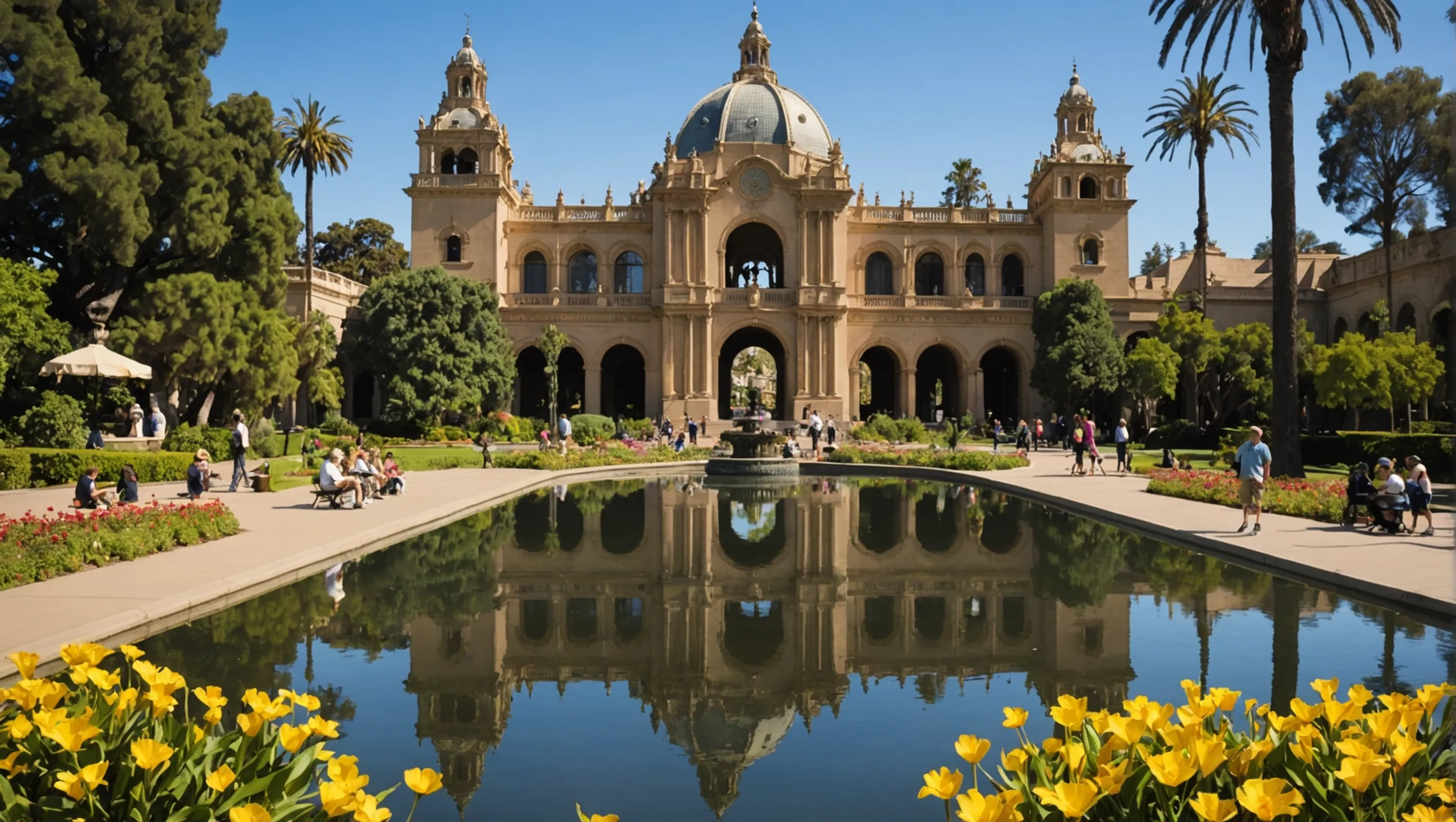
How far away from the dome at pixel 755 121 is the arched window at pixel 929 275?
27.3 ft

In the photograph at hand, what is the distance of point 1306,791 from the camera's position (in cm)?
366

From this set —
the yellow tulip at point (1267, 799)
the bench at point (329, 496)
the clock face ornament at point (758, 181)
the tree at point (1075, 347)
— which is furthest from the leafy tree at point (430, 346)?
the yellow tulip at point (1267, 799)

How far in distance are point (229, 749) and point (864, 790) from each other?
11.0ft

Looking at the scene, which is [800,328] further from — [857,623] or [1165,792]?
[1165,792]

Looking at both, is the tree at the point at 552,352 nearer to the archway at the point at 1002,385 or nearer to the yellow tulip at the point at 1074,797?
the archway at the point at 1002,385

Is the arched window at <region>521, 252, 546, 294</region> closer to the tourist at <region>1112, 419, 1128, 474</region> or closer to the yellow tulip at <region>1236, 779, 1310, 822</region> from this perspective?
the tourist at <region>1112, 419, 1128, 474</region>

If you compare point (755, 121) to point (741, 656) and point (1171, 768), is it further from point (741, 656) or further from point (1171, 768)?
→ point (1171, 768)

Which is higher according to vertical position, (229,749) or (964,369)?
(964,369)

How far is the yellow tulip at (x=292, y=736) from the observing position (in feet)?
11.8

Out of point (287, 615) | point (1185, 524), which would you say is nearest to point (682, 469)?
point (1185, 524)

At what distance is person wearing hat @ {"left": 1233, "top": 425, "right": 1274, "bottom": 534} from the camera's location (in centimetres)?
1506

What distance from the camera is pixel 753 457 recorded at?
32125mm

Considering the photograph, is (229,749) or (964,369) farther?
(964,369)

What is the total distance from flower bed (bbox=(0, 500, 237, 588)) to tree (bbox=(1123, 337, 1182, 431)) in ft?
120
